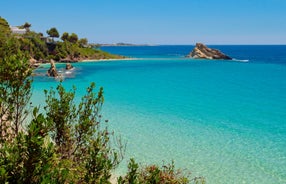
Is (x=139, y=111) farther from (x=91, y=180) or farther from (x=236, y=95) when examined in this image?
(x=91, y=180)

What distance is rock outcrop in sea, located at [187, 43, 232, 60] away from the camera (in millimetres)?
169750

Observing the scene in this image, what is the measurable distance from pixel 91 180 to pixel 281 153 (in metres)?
20.4

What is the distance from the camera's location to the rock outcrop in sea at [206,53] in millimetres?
169750

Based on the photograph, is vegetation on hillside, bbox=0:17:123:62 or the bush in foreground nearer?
the bush in foreground

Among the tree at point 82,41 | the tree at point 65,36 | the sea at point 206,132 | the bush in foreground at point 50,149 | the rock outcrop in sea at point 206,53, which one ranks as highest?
the tree at point 65,36

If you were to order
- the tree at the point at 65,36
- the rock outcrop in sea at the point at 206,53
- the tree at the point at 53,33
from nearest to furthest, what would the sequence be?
the tree at the point at 53,33, the tree at the point at 65,36, the rock outcrop in sea at the point at 206,53

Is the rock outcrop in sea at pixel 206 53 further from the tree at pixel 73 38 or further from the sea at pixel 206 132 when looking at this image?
the sea at pixel 206 132

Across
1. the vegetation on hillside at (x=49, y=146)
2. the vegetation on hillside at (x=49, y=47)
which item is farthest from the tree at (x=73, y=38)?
the vegetation on hillside at (x=49, y=146)

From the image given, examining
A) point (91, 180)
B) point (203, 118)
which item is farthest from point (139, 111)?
point (91, 180)

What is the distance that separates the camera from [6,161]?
7148 mm

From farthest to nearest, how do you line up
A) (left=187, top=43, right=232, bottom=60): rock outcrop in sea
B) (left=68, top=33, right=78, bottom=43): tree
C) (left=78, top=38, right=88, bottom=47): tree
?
(left=78, top=38, right=88, bottom=47): tree
(left=187, top=43, right=232, bottom=60): rock outcrop in sea
(left=68, top=33, right=78, bottom=43): tree

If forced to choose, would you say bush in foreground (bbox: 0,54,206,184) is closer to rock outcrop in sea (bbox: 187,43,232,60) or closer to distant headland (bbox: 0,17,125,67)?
distant headland (bbox: 0,17,125,67)

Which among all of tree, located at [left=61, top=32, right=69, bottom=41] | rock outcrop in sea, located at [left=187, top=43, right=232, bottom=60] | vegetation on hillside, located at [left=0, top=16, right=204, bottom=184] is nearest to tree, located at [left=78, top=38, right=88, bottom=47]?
tree, located at [left=61, top=32, right=69, bottom=41]

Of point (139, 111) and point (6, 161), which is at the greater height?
point (6, 161)
